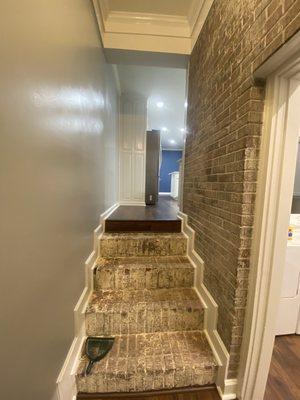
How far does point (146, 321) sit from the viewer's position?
4.96ft

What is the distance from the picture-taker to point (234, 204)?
114 centimetres

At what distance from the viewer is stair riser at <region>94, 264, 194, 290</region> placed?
1.74 m

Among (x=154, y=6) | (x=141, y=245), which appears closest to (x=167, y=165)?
(x=154, y=6)

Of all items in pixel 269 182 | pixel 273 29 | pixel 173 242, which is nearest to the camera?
pixel 273 29

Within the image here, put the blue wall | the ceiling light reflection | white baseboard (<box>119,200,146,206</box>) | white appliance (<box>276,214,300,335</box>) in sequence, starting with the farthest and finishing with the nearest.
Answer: the blue wall
white baseboard (<box>119,200,146,206</box>)
white appliance (<box>276,214,300,335</box>)
the ceiling light reflection

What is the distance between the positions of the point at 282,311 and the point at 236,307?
93cm

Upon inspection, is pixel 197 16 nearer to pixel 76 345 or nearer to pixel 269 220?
pixel 269 220

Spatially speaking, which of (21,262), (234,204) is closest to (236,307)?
(234,204)

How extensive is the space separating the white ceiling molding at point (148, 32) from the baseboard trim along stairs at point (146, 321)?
6.97 feet

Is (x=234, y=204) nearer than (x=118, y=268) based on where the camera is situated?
Yes

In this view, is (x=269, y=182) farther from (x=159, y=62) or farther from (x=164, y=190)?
(x=164, y=190)

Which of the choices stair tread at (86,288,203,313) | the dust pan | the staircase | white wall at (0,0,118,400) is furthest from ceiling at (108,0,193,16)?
the dust pan

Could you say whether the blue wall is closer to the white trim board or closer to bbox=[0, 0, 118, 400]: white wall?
the white trim board

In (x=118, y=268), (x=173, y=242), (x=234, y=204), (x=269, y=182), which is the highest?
(x=269, y=182)
